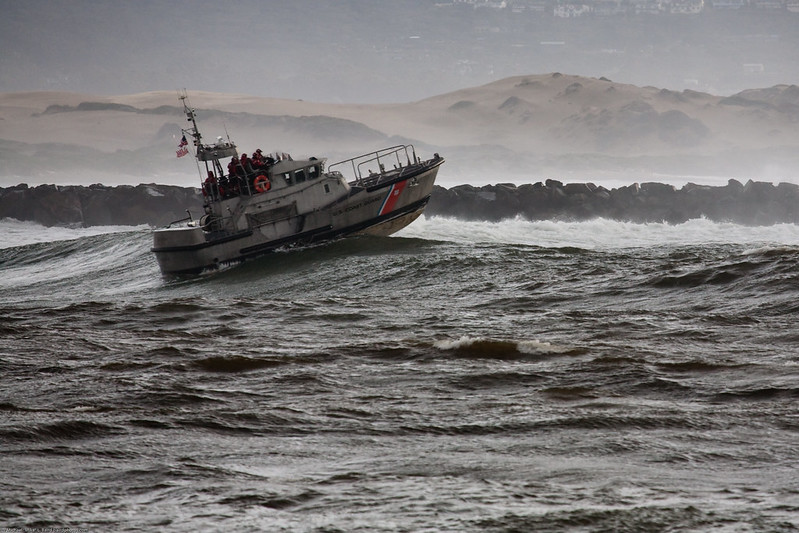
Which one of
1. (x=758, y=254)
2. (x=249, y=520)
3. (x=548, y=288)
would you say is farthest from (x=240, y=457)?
(x=758, y=254)

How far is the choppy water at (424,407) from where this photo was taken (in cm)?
459

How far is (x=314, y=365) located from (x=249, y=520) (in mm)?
4872

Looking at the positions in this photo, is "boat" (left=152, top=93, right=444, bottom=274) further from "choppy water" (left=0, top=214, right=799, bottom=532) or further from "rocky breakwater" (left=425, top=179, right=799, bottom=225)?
"rocky breakwater" (left=425, top=179, right=799, bottom=225)

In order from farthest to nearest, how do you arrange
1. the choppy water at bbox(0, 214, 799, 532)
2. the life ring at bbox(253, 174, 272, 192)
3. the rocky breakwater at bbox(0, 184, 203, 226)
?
the rocky breakwater at bbox(0, 184, 203, 226)
the life ring at bbox(253, 174, 272, 192)
the choppy water at bbox(0, 214, 799, 532)

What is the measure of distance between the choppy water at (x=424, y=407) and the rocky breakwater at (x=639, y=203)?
22.1 metres

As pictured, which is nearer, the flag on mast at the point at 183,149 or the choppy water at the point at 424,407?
the choppy water at the point at 424,407

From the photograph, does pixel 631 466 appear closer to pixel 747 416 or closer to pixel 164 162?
pixel 747 416

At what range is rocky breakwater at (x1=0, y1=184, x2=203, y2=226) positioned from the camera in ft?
151

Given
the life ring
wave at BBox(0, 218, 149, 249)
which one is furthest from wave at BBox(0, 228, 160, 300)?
wave at BBox(0, 218, 149, 249)

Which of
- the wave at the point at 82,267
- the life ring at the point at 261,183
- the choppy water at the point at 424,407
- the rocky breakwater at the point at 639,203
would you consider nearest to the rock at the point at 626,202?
the rocky breakwater at the point at 639,203

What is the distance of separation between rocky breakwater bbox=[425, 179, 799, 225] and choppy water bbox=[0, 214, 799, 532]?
2208 cm

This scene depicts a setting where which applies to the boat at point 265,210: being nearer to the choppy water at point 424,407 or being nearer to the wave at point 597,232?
the wave at point 597,232

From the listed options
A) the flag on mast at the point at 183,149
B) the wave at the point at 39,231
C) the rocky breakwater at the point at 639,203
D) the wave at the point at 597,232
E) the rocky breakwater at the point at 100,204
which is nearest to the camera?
the flag on mast at the point at 183,149

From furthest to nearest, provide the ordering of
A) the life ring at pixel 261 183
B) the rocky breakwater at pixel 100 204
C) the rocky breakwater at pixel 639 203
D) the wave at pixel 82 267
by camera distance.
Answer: the rocky breakwater at pixel 100 204, the rocky breakwater at pixel 639 203, the wave at pixel 82 267, the life ring at pixel 261 183
